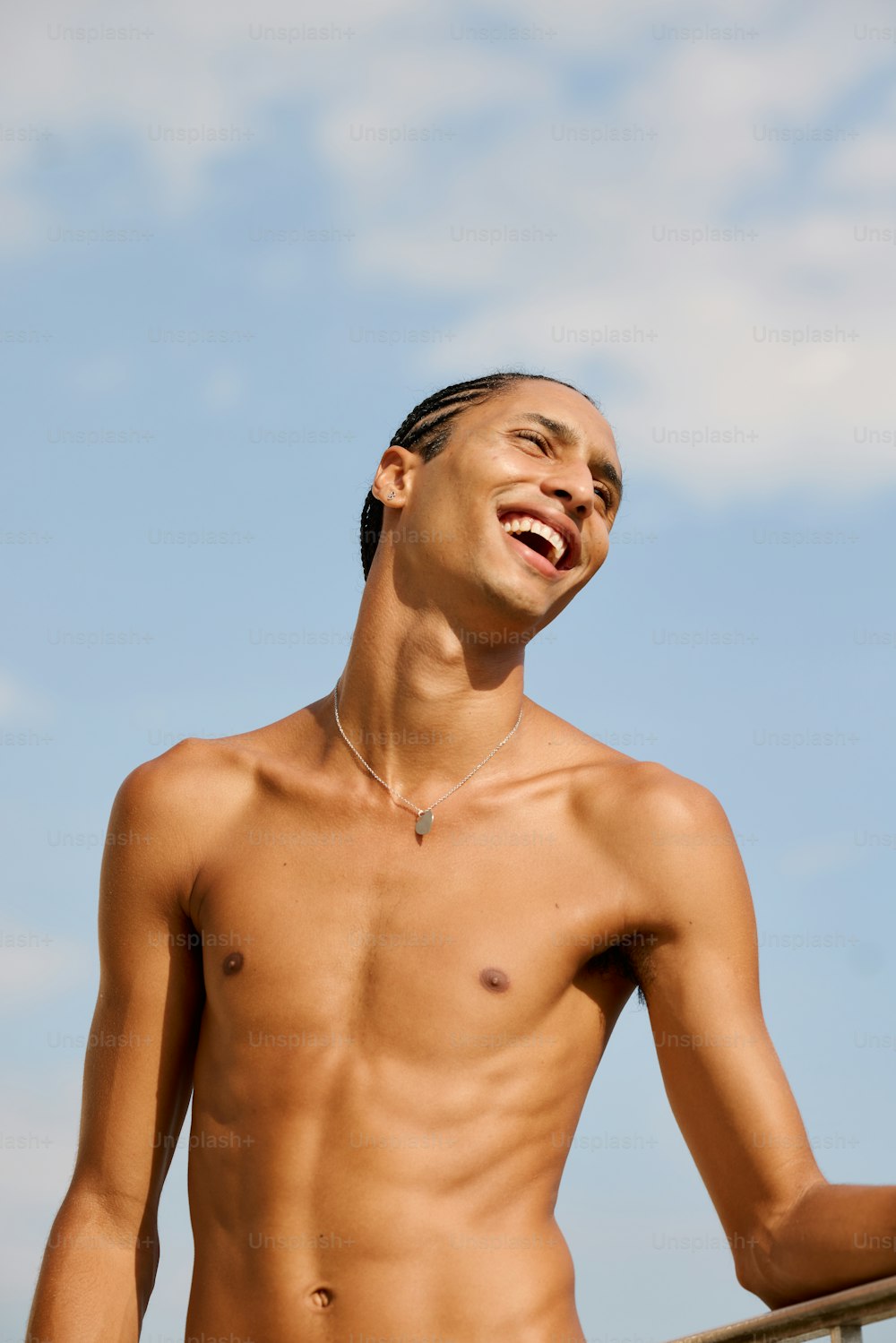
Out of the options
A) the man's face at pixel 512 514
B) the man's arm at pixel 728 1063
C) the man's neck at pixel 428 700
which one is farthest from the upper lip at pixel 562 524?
the man's arm at pixel 728 1063

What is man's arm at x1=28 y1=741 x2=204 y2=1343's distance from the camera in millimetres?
4270

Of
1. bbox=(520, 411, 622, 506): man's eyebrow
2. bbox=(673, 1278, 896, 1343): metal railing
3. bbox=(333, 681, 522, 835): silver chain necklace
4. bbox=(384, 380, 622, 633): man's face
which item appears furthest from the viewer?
bbox=(520, 411, 622, 506): man's eyebrow

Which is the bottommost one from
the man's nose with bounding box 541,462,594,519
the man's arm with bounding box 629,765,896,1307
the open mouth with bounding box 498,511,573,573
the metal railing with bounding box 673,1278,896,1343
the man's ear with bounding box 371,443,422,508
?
the metal railing with bounding box 673,1278,896,1343

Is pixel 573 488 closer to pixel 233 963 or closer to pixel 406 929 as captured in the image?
pixel 406 929

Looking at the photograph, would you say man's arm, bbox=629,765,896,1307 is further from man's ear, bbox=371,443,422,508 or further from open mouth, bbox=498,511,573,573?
man's ear, bbox=371,443,422,508

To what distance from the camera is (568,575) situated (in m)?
4.68

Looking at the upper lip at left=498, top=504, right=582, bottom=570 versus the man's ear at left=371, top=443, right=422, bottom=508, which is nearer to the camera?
the upper lip at left=498, top=504, right=582, bottom=570

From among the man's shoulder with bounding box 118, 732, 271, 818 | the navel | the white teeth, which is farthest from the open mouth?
the navel

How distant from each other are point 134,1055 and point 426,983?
0.86 meters

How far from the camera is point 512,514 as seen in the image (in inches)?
182

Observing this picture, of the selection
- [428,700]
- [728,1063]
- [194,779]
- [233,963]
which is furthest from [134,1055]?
[728,1063]

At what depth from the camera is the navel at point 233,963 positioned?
4.22m

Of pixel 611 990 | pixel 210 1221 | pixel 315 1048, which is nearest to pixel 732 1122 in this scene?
pixel 611 990

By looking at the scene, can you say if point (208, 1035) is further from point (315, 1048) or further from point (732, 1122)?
point (732, 1122)
